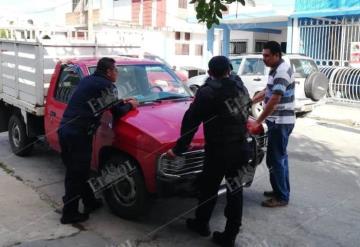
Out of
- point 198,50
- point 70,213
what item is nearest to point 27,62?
point 70,213

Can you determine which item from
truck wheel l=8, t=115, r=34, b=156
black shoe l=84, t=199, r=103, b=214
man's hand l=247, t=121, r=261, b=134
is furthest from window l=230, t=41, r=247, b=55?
black shoe l=84, t=199, r=103, b=214

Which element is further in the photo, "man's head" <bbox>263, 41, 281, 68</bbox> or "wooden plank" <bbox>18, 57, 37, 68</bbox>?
"wooden plank" <bbox>18, 57, 37, 68</bbox>

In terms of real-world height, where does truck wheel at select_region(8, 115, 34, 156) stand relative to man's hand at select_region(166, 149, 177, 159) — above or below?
below

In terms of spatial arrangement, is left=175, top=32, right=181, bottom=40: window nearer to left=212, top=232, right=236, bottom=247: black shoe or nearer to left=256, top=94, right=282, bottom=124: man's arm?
left=256, top=94, right=282, bottom=124: man's arm

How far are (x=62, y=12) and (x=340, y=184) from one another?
105 ft

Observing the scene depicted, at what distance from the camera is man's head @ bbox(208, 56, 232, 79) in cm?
398

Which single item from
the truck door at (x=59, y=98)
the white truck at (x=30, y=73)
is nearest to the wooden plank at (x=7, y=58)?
the white truck at (x=30, y=73)

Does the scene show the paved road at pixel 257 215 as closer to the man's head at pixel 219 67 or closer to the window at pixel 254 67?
the man's head at pixel 219 67

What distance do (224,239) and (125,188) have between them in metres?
1.17

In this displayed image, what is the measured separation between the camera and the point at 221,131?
3.92 metres

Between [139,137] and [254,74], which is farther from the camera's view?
[254,74]

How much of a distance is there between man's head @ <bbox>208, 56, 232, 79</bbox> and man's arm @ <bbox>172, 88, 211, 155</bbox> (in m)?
0.21

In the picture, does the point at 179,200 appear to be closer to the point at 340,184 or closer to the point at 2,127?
the point at 340,184

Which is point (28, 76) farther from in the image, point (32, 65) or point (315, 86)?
point (315, 86)
